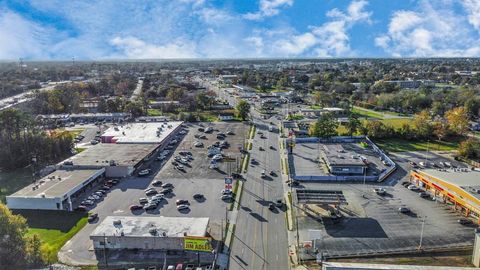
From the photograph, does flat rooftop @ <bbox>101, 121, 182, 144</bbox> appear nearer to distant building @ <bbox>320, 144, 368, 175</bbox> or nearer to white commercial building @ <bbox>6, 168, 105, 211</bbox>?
white commercial building @ <bbox>6, 168, 105, 211</bbox>

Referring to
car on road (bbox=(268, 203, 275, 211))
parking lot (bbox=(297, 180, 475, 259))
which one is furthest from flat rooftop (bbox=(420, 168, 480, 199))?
car on road (bbox=(268, 203, 275, 211))

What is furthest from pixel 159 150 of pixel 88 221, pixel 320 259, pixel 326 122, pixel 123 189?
pixel 320 259

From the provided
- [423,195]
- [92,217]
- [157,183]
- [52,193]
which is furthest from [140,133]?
[423,195]

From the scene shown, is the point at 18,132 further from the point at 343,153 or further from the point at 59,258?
the point at 343,153

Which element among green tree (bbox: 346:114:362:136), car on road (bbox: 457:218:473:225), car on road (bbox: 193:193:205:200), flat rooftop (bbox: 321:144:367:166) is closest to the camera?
car on road (bbox: 457:218:473:225)

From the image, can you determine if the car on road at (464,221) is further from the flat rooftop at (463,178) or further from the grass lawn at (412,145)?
the grass lawn at (412,145)

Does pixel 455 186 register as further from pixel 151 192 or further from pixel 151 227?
pixel 151 192

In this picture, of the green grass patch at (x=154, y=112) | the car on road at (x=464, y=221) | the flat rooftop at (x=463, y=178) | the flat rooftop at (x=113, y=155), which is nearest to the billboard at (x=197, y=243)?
the flat rooftop at (x=113, y=155)
